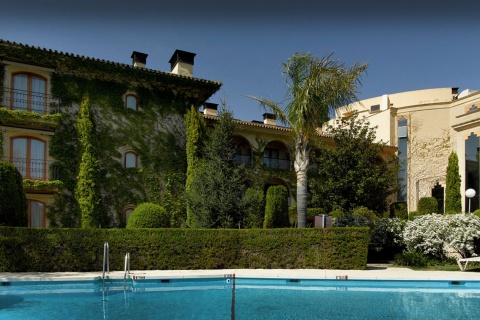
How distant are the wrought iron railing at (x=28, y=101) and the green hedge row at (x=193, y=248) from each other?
831 cm

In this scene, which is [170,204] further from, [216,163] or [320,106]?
[320,106]

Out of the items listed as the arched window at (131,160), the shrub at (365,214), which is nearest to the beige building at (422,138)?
the shrub at (365,214)

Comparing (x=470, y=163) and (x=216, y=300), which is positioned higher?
(x=470, y=163)

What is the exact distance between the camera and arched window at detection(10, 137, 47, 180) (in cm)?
2084

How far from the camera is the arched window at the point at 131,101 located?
24188 millimetres

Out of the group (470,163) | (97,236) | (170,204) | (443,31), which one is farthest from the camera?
(470,163)

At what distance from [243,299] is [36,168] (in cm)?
1361

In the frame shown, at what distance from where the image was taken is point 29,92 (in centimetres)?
2155

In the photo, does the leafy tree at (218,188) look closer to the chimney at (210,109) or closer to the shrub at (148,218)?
the shrub at (148,218)

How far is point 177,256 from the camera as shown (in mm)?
16938

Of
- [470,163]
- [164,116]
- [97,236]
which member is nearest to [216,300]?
[97,236]

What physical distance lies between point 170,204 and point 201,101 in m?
6.73

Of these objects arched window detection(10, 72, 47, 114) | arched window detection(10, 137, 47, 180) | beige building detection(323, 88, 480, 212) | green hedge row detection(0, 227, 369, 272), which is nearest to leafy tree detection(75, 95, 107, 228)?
arched window detection(10, 137, 47, 180)

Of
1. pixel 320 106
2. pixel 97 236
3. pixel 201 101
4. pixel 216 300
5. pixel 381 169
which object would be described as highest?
pixel 201 101
